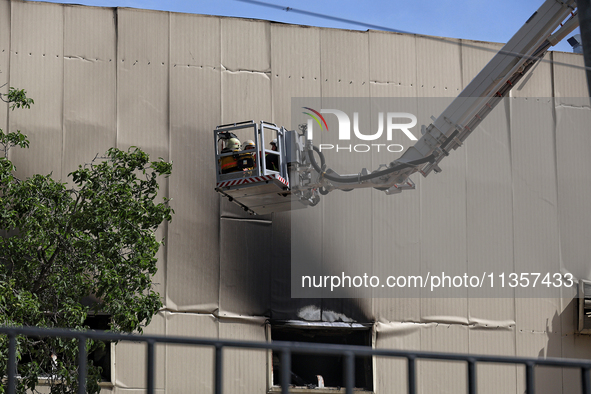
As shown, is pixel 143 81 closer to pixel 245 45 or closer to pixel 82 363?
pixel 245 45

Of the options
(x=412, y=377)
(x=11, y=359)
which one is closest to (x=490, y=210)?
(x=412, y=377)

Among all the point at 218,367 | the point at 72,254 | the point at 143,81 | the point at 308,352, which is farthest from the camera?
the point at 143,81

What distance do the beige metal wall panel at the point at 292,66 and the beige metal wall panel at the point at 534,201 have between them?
5296 millimetres

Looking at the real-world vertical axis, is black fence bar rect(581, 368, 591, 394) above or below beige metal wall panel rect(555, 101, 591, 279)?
below

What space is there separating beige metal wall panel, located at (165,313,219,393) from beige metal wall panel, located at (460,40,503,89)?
8.86 meters

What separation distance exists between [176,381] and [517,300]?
8.34 metres

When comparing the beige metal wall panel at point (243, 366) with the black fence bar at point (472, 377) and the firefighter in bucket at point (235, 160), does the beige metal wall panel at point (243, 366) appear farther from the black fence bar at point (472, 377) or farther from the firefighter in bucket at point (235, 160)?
the black fence bar at point (472, 377)

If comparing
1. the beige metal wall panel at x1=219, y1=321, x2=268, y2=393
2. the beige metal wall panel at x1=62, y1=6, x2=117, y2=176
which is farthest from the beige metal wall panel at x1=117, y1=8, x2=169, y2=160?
the beige metal wall panel at x1=219, y1=321, x2=268, y2=393

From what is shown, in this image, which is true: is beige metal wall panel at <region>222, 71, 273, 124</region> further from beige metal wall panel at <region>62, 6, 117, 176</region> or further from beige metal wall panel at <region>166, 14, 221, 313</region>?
beige metal wall panel at <region>62, 6, 117, 176</region>

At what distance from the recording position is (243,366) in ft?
51.0

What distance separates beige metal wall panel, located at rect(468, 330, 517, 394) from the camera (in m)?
16.6

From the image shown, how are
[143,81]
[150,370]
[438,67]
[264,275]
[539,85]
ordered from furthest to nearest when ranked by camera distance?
1. [539,85]
2. [438,67]
3. [143,81]
4. [264,275]
5. [150,370]

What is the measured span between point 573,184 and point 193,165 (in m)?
9.62

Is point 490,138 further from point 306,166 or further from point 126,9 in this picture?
point 126,9
